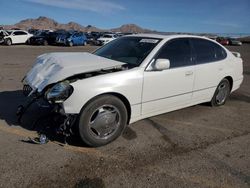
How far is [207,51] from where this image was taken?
5629mm

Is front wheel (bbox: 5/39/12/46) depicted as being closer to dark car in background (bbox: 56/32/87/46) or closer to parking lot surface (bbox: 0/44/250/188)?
dark car in background (bbox: 56/32/87/46)

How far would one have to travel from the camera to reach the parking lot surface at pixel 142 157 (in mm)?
3248

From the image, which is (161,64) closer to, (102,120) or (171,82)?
(171,82)

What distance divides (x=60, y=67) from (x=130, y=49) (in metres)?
1.38

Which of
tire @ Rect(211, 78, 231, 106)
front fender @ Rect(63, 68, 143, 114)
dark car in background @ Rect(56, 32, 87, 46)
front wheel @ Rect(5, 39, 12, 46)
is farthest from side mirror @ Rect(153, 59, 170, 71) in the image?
dark car in background @ Rect(56, 32, 87, 46)

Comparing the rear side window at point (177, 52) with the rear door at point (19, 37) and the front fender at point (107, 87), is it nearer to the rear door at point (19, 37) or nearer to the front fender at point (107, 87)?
the front fender at point (107, 87)

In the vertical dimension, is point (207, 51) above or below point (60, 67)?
above

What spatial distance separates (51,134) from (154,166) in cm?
171

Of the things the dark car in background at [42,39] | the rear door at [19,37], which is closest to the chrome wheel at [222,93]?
the rear door at [19,37]

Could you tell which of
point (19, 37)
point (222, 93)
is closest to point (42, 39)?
point (19, 37)

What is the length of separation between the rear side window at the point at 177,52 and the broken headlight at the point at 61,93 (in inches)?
64.6

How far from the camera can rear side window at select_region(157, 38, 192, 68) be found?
4737 millimetres

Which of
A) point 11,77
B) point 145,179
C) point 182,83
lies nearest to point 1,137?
point 145,179

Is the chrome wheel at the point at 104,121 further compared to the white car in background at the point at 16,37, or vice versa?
the white car in background at the point at 16,37
